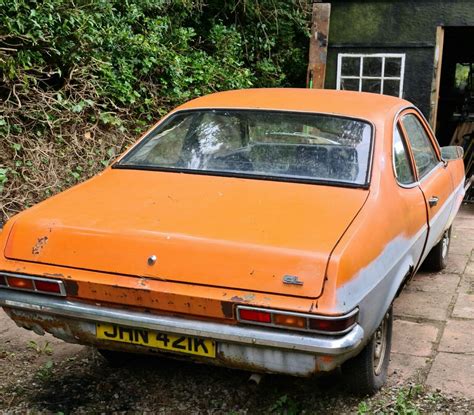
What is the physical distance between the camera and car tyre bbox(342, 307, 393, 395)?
3.06 meters

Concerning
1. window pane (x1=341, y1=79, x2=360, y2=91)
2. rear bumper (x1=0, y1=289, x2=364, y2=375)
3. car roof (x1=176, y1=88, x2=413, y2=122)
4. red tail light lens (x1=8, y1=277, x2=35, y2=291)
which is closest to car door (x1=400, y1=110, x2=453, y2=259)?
car roof (x1=176, y1=88, x2=413, y2=122)

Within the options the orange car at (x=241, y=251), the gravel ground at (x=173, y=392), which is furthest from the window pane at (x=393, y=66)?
the gravel ground at (x=173, y=392)

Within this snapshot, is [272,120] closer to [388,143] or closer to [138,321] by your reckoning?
[388,143]

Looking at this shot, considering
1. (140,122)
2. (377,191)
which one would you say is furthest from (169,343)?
(140,122)

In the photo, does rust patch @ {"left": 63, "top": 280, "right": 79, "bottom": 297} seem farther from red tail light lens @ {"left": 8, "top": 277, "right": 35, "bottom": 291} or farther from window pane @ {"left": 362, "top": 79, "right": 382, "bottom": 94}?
window pane @ {"left": 362, "top": 79, "right": 382, "bottom": 94}

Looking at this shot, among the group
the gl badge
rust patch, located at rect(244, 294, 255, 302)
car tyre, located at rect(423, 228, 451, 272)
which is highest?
the gl badge

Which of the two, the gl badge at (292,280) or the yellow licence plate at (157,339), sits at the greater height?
the gl badge at (292,280)

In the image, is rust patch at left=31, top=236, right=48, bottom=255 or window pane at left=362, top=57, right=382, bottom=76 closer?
rust patch at left=31, top=236, right=48, bottom=255

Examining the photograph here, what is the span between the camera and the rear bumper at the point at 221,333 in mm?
2473

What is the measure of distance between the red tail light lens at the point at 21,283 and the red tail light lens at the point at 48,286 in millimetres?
36

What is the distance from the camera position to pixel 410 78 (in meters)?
9.86

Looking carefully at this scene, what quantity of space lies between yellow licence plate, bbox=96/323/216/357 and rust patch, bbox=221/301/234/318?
0.17m

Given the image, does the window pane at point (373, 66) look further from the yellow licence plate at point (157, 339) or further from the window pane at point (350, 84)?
the yellow licence plate at point (157, 339)

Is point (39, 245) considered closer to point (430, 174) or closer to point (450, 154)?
point (430, 174)
